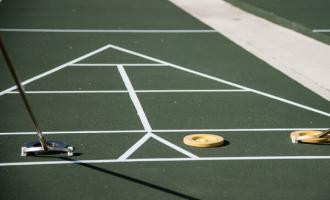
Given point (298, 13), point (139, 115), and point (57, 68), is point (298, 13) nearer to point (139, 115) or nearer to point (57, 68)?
point (57, 68)

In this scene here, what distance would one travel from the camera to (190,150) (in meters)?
7.85

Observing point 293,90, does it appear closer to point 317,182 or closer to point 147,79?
point 147,79

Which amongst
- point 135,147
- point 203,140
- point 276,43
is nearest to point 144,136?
point 135,147

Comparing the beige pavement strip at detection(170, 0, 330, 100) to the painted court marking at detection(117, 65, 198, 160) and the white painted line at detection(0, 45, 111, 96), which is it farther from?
→ the white painted line at detection(0, 45, 111, 96)

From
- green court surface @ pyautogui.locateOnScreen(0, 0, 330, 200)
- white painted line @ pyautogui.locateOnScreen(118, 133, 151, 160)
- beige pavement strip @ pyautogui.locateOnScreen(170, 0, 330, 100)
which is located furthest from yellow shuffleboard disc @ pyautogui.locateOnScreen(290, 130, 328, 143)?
beige pavement strip @ pyautogui.locateOnScreen(170, 0, 330, 100)

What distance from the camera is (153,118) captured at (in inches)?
358

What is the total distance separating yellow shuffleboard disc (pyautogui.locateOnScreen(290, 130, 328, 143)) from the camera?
8117mm

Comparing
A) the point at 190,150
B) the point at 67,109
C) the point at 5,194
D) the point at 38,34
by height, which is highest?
the point at 38,34

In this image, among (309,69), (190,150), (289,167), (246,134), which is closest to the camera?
(289,167)

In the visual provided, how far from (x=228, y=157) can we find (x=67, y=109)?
8.86ft

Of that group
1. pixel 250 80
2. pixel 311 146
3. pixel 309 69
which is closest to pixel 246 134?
pixel 311 146

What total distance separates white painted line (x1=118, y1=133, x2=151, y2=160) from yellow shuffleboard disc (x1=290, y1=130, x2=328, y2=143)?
1.68 m

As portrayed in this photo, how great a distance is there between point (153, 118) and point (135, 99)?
1019 millimetres

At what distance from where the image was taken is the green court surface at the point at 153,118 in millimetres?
6809
